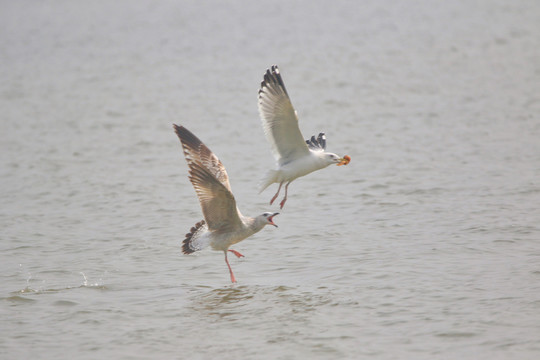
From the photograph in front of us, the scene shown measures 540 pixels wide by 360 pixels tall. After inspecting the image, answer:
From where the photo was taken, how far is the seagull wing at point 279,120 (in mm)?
9242

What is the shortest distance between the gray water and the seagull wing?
1.21 meters

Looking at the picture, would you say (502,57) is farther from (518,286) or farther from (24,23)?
(24,23)

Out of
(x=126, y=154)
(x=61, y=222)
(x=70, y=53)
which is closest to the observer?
(x=61, y=222)

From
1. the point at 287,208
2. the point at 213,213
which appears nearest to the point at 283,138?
the point at 213,213

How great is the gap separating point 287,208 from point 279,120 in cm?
270

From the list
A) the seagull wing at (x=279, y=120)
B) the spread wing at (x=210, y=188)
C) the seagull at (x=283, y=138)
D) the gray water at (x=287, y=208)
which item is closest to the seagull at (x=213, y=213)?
the spread wing at (x=210, y=188)

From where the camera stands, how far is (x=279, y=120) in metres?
9.34

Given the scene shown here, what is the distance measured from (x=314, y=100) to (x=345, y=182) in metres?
7.51

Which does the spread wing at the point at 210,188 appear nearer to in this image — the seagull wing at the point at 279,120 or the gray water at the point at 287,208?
the gray water at the point at 287,208

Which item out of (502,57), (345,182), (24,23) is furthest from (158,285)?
(24,23)

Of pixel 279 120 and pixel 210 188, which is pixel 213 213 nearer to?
pixel 210 188

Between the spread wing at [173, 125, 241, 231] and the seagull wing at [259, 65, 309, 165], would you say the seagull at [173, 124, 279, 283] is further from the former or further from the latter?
the seagull wing at [259, 65, 309, 165]

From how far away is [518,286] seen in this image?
7945 mm

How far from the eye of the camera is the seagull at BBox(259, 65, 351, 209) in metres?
9.26
